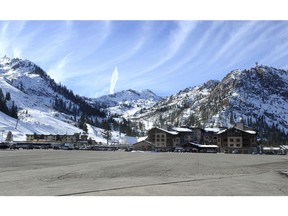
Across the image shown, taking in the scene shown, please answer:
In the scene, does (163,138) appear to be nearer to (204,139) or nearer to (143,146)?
(143,146)

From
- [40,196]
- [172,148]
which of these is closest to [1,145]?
[172,148]

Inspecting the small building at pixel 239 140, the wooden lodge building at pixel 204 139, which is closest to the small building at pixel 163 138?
the wooden lodge building at pixel 204 139

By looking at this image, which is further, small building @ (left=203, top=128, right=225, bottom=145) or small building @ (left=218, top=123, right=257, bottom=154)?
small building @ (left=203, top=128, right=225, bottom=145)

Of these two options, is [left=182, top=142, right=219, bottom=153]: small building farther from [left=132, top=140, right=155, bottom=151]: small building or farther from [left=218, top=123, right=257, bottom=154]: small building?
[left=132, top=140, right=155, bottom=151]: small building

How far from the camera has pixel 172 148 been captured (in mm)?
171625

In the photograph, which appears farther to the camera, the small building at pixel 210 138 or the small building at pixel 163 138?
the small building at pixel 210 138

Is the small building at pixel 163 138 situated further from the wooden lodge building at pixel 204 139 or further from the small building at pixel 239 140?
the small building at pixel 239 140

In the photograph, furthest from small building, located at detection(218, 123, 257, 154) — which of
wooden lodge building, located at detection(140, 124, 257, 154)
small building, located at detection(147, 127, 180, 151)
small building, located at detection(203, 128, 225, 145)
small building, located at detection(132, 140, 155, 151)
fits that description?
small building, located at detection(132, 140, 155, 151)

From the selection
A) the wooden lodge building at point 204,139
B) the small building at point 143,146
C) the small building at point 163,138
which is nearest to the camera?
the small building at point 143,146

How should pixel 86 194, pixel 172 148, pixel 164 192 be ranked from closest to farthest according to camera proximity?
1. pixel 86 194
2. pixel 164 192
3. pixel 172 148
